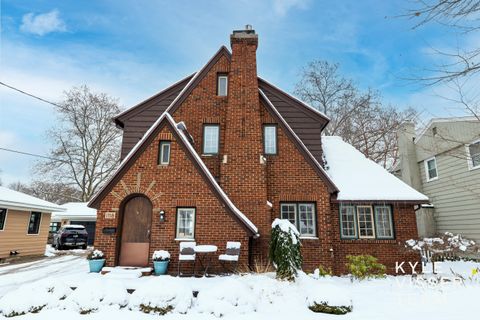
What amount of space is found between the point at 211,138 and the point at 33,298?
7.63 metres

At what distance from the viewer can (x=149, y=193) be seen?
920 cm

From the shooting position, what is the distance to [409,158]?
16.2 m

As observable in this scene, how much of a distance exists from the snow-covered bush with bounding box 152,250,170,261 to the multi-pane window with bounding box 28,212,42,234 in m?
13.0

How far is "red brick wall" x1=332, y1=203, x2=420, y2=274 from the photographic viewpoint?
33.0ft

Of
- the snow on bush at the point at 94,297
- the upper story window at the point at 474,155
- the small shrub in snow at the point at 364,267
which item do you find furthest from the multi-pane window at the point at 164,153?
the upper story window at the point at 474,155

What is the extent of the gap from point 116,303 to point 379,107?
79.3 feet

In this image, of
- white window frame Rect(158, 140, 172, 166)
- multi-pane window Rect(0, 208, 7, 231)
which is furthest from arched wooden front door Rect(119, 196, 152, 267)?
multi-pane window Rect(0, 208, 7, 231)

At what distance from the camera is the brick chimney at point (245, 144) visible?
9828mm

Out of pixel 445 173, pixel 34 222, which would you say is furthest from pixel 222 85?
pixel 34 222

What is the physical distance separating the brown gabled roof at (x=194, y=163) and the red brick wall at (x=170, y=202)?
0.15 metres

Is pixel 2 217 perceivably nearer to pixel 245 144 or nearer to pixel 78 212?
pixel 78 212

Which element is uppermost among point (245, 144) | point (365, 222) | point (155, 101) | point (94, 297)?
point (155, 101)

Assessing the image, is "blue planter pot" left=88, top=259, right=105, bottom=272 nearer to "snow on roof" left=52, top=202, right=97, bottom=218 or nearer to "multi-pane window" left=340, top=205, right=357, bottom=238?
"multi-pane window" left=340, top=205, right=357, bottom=238

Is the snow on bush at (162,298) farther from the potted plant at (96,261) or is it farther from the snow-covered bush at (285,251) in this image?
the potted plant at (96,261)
